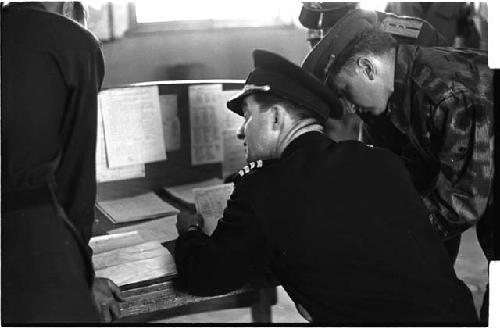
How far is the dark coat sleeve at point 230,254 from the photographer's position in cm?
125

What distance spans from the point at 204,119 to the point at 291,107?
53cm

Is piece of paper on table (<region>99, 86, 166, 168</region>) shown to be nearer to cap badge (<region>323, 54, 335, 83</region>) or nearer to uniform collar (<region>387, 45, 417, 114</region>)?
cap badge (<region>323, 54, 335, 83</region>)

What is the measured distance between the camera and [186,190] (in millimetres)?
1835

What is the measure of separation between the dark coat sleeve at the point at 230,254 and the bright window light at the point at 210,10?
464mm

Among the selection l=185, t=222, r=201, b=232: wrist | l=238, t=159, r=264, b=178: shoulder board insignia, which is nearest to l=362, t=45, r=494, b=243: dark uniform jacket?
l=238, t=159, r=264, b=178: shoulder board insignia

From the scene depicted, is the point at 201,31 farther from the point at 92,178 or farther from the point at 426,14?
the point at 426,14

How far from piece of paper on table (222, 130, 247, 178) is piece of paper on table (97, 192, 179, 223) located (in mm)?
217

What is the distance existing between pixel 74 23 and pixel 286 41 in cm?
62

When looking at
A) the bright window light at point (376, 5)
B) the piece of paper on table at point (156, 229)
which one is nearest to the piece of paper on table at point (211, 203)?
the piece of paper on table at point (156, 229)

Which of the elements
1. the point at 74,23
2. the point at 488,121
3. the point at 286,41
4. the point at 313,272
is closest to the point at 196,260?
the point at 313,272

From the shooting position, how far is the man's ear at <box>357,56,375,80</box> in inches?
60.5

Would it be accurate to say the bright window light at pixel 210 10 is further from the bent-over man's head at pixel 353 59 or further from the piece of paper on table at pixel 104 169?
the piece of paper on table at pixel 104 169

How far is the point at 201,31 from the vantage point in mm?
1591

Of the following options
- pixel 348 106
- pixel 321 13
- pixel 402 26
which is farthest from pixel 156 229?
pixel 402 26
